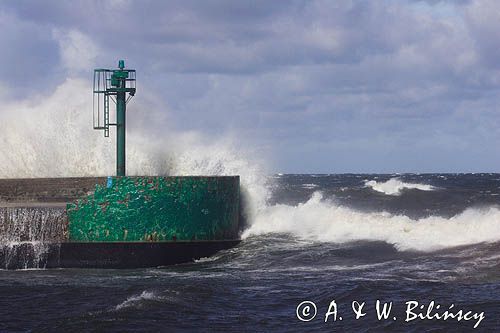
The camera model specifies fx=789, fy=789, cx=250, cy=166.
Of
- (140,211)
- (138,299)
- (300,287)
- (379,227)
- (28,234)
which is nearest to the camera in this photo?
(138,299)

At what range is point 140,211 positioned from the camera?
14.7 metres

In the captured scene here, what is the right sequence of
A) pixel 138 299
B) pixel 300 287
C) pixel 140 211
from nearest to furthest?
pixel 138 299
pixel 300 287
pixel 140 211

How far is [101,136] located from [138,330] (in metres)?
12.6

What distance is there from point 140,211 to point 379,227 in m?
6.22

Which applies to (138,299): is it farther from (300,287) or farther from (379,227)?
(379,227)

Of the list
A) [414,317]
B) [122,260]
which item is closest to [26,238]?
[122,260]

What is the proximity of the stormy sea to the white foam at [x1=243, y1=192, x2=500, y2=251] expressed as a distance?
4cm

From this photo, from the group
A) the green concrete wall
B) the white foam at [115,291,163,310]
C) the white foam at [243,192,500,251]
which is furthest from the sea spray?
the white foam at [243,192,500,251]

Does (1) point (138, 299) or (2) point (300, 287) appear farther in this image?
(2) point (300, 287)

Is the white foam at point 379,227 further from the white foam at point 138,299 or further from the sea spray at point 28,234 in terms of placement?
the white foam at point 138,299

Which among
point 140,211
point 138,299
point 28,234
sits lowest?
point 138,299

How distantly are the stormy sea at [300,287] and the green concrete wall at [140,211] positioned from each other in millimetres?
761

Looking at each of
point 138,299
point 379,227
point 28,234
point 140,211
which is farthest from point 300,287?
point 379,227

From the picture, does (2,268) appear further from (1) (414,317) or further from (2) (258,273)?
(1) (414,317)
